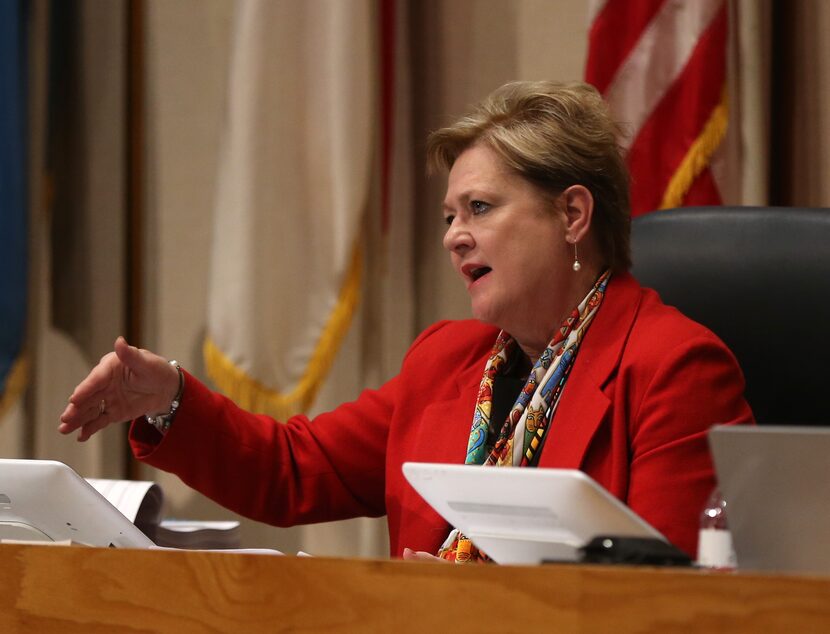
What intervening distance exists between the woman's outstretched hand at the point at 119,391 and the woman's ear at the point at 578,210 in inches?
26.6

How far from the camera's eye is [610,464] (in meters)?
1.68

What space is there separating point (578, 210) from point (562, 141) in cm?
11

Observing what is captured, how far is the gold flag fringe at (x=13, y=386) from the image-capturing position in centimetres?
283

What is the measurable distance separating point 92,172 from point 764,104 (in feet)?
5.44

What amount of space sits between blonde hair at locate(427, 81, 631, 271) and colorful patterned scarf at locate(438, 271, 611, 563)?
0.10 m

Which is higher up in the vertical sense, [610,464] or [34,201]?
[34,201]

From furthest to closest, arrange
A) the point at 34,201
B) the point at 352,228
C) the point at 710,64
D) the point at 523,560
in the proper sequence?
the point at 34,201 → the point at 352,228 → the point at 710,64 → the point at 523,560

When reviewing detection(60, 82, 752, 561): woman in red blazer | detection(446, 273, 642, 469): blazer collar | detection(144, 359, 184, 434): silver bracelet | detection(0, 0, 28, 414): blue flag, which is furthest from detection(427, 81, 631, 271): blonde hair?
detection(0, 0, 28, 414): blue flag

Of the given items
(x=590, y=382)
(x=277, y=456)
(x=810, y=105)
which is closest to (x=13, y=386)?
(x=277, y=456)

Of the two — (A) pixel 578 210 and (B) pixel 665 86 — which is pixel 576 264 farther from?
(B) pixel 665 86

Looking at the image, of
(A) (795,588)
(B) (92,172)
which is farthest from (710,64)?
(A) (795,588)

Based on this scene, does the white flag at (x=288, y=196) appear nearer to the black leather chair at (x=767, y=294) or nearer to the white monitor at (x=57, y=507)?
the black leather chair at (x=767, y=294)

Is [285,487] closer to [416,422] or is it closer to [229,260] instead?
[416,422]

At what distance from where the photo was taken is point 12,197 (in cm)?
282
